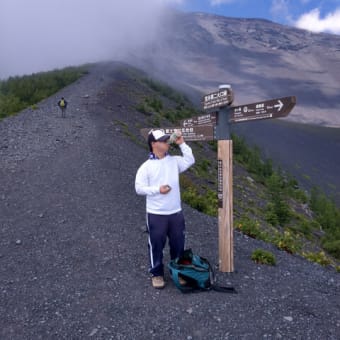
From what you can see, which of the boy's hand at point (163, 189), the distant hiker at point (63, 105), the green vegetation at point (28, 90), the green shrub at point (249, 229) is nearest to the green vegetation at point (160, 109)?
the distant hiker at point (63, 105)

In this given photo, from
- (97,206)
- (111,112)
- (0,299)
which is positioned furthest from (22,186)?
(111,112)

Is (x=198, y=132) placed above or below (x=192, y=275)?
above

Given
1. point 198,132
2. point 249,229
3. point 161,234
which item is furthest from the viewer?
point 249,229

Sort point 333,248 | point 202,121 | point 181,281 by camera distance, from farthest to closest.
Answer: point 333,248
point 202,121
point 181,281

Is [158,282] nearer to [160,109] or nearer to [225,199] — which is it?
[225,199]

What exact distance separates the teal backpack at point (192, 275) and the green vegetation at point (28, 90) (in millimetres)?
14476

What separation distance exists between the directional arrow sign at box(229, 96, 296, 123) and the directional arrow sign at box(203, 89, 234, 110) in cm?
15

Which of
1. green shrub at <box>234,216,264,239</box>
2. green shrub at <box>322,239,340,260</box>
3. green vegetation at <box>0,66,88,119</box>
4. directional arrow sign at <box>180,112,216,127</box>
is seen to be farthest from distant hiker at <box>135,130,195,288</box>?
green vegetation at <box>0,66,88,119</box>

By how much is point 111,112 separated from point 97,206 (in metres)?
11.0

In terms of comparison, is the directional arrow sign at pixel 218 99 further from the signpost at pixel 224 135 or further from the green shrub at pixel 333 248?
the green shrub at pixel 333 248

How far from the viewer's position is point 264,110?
4.68 meters

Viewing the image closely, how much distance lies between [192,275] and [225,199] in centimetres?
108

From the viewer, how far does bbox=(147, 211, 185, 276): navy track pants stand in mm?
4418

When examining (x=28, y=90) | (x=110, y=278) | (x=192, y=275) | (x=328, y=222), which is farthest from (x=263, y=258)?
(x=28, y=90)
